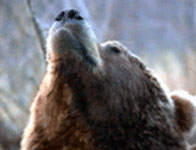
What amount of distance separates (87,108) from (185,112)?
2.19ft

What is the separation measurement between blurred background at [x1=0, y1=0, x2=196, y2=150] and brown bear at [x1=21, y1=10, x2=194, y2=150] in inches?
153

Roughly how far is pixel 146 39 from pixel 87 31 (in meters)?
5.64

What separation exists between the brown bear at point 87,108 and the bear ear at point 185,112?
15 mm

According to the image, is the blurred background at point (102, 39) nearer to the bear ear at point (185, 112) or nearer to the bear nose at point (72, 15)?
the bear ear at point (185, 112)

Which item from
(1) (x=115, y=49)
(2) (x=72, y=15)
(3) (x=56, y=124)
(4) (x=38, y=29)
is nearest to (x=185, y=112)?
(1) (x=115, y=49)

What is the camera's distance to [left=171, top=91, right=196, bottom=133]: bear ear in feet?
11.4

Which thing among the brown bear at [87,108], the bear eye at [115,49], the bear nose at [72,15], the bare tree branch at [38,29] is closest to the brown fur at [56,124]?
the brown bear at [87,108]

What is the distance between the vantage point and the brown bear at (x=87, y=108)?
3.22m

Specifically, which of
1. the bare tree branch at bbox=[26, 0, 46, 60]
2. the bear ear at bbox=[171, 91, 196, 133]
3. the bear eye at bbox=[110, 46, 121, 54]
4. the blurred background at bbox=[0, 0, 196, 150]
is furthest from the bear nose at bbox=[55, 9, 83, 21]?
the bare tree branch at bbox=[26, 0, 46, 60]

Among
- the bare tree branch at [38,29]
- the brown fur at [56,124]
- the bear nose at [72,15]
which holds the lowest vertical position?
the brown fur at [56,124]

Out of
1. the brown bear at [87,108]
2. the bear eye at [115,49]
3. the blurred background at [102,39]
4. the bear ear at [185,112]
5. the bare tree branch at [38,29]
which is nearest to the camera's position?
the brown bear at [87,108]

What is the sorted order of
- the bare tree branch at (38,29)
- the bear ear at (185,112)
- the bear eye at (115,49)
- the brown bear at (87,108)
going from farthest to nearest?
the bare tree branch at (38,29)
the bear eye at (115,49)
the bear ear at (185,112)
the brown bear at (87,108)

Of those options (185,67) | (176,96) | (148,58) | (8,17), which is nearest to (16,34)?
(8,17)

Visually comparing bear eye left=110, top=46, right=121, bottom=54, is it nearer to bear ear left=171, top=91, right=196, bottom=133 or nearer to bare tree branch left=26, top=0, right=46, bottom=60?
bear ear left=171, top=91, right=196, bottom=133
